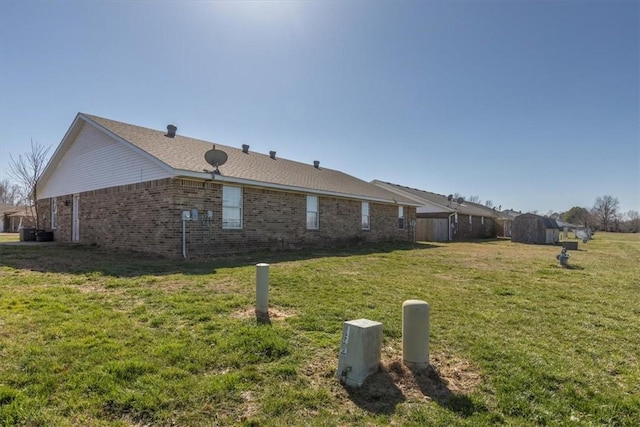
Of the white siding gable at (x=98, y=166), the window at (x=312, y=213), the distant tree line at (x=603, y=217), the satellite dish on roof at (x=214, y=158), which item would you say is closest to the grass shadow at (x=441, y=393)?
the white siding gable at (x=98, y=166)

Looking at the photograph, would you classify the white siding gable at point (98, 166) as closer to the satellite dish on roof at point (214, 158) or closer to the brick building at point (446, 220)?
the satellite dish on roof at point (214, 158)

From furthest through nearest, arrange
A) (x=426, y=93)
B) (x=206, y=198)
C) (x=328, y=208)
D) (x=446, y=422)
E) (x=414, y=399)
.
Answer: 1. (x=328, y=208)
2. (x=426, y=93)
3. (x=206, y=198)
4. (x=414, y=399)
5. (x=446, y=422)

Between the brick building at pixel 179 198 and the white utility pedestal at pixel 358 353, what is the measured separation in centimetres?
884

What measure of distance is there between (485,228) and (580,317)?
33.9 m

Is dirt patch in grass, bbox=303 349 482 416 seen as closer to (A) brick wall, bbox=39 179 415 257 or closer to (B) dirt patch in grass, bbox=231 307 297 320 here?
(B) dirt patch in grass, bbox=231 307 297 320

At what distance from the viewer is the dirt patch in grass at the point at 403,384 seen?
3.01 metres

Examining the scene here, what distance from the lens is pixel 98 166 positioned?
1448 cm

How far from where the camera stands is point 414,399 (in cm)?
308

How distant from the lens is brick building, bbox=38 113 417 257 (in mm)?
11508

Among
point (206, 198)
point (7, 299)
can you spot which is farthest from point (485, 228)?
point (7, 299)

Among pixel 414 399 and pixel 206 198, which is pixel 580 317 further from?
pixel 206 198

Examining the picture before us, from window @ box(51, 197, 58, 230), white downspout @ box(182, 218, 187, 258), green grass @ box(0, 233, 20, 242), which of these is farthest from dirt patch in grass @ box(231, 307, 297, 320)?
green grass @ box(0, 233, 20, 242)

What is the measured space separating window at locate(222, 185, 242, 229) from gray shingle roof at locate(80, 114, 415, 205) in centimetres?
54

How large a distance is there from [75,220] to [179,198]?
7.76 meters
